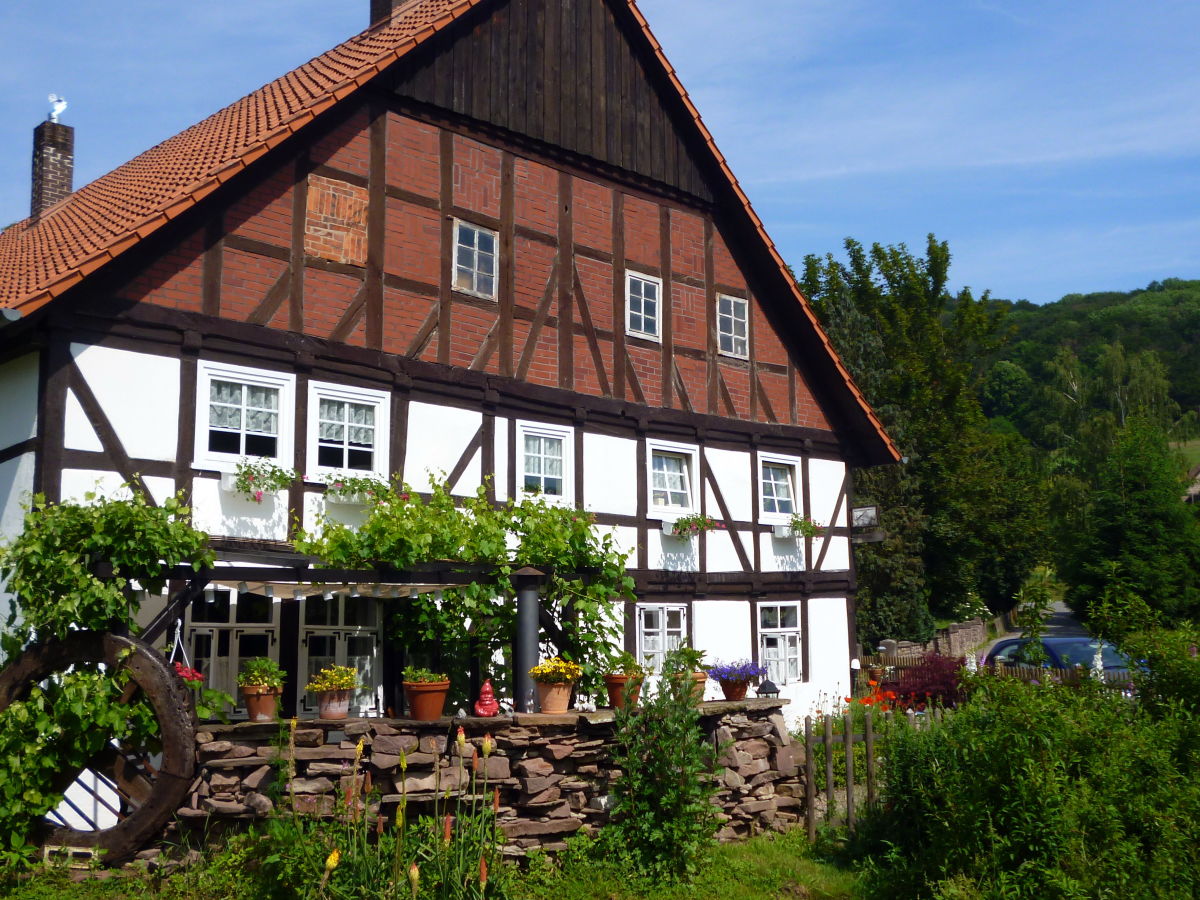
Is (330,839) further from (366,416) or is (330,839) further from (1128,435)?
(1128,435)

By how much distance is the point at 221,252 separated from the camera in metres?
13.0

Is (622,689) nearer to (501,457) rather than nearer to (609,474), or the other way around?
(501,457)

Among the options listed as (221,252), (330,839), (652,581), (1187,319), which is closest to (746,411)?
(652,581)

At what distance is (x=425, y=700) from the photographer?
10.4 metres

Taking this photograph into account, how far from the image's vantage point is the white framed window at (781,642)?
18922mm

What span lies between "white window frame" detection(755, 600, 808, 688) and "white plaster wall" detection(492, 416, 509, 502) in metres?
5.31

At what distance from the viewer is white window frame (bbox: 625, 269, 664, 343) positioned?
1747cm

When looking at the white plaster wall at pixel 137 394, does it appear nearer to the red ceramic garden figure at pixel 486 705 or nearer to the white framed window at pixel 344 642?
the white framed window at pixel 344 642

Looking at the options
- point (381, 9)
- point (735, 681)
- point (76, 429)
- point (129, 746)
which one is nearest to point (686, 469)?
point (735, 681)

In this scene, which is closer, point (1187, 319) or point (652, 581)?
point (652, 581)

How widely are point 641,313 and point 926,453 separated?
21084 mm

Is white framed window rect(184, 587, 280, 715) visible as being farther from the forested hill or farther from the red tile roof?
the forested hill

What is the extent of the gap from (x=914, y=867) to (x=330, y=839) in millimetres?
4841

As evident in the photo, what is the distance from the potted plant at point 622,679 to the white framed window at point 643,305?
267 inches
